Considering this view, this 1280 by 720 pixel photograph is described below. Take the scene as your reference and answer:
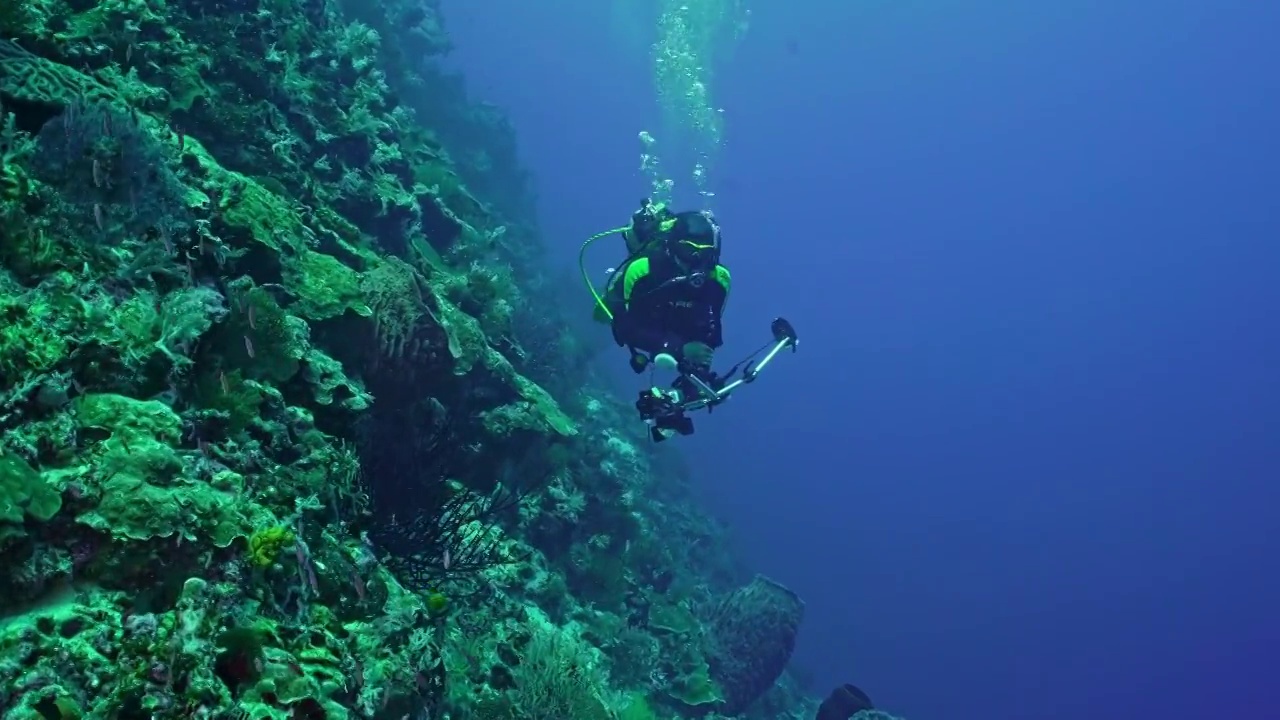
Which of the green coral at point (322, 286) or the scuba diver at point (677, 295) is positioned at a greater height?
the scuba diver at point (677, 295)

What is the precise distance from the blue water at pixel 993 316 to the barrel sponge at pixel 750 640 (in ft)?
132

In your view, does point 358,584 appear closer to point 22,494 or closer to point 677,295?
point 22,494

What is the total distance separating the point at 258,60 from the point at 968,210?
195 metres

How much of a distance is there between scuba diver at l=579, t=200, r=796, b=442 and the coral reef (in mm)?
1664

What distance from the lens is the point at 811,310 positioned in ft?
506

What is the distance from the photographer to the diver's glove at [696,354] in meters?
6.99

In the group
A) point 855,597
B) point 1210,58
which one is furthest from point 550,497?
point 1210,58

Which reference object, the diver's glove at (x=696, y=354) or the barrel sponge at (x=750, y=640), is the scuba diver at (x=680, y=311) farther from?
the barrel sponge at (x=750, y=640)

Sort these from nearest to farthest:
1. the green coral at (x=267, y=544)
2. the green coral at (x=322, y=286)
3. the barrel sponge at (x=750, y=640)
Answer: the green coral at (x=267, y=544), the green coral at (x=322, y=286), the barrel sponge at (x=750, y=640)

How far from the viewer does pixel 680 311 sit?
23.6ft

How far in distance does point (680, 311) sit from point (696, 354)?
52 cm

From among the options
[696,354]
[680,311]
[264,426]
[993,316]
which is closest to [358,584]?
[264,426]

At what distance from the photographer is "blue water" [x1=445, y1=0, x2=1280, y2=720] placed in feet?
227

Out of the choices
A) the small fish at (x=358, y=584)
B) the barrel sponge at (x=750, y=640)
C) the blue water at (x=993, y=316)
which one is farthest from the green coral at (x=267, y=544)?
the blue water at (x=993, y=316)
